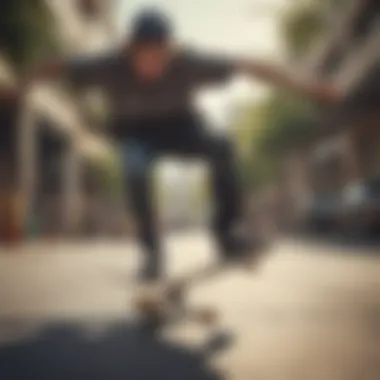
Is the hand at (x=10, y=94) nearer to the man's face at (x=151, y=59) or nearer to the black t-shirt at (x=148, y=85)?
the black t-shirt at (x=148, y=85)

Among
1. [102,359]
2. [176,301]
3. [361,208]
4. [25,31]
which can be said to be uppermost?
[25,31]

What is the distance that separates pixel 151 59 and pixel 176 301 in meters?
0.60

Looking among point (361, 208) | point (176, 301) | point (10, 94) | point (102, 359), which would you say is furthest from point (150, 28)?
point (361, 208)

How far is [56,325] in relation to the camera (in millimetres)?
1112

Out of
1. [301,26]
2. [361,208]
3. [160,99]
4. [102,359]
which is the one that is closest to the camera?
[102,359]

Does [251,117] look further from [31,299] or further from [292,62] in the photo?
[31,299]

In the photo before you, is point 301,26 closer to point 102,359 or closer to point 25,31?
point 25,31

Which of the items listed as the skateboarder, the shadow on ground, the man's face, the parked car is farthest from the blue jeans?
the parked car

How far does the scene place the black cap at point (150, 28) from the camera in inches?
47.1

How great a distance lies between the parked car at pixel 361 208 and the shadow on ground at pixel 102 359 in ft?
2.64

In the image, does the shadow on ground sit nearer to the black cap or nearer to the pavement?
the pavement

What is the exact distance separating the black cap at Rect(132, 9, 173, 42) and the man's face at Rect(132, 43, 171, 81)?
2cm

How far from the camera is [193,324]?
1.11m

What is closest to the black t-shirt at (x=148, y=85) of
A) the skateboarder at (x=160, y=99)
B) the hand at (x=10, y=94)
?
the skateboarder at (x=160, y=99)
